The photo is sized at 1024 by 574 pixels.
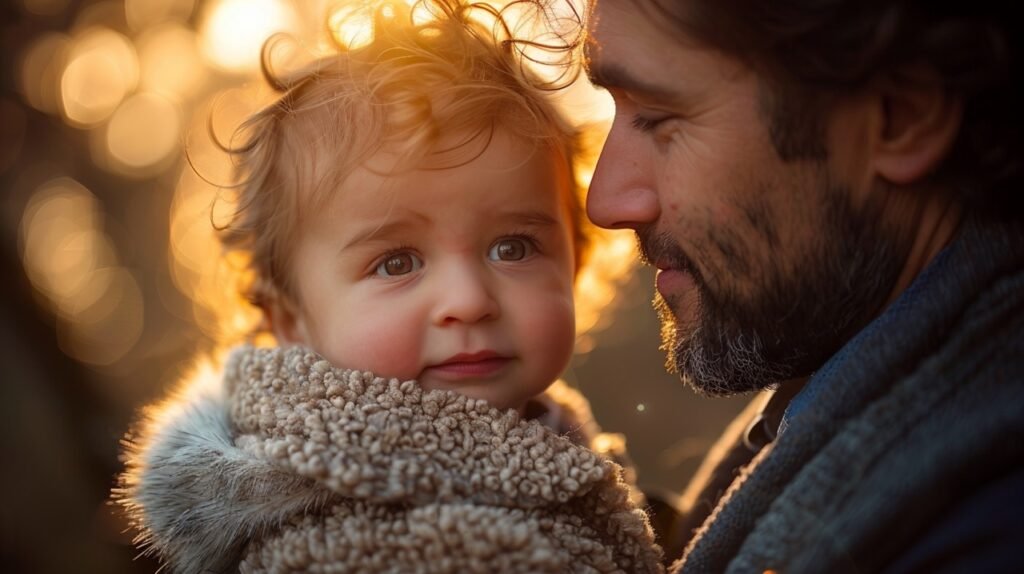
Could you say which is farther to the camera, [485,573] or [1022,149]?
[1022,149]

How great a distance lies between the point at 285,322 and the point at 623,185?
3.26ft

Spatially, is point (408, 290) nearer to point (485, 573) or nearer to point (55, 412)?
point (485, 573)

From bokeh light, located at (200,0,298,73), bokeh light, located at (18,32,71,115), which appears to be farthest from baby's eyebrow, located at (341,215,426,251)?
bokeh light, located at (18,32,71,115)

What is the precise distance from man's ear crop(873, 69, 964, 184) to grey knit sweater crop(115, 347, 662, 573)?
2.86ft

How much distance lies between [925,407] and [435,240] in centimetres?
109

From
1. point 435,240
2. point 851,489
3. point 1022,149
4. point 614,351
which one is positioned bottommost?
point 614,351

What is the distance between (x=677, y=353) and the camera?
2.07 m

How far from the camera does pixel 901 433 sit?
1.42 metres

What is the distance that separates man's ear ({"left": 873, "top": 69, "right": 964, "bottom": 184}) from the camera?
171cm

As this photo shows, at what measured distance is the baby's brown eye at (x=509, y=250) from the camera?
2.08 metres

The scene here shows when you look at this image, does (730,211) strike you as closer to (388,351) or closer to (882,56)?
(882,56)

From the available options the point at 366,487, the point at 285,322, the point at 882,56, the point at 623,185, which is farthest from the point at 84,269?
the point at 882,56

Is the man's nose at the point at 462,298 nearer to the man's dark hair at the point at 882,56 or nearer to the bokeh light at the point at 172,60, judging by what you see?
the man's dark hair at the point at 882,56

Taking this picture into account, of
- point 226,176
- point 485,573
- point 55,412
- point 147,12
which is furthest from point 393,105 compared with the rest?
point 147,12
